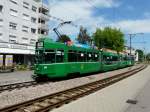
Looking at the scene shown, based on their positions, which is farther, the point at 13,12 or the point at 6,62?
the point at 13,12

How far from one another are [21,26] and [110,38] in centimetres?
3076

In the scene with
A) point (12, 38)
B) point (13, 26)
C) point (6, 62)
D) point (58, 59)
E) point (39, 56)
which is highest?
point (13, 26)

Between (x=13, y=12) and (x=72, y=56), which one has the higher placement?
(x=13, y=12)

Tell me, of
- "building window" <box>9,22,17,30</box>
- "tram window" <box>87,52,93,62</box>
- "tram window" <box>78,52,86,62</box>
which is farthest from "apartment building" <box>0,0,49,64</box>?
"tram window" <box>78,52,86,62</box>

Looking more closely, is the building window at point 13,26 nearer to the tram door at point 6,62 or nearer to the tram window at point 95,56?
the tram door at point 6,62

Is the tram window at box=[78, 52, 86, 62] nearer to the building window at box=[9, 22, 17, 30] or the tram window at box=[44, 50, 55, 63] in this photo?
the tram window at box=[44, 50, 55, 63]

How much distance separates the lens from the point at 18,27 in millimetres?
50562

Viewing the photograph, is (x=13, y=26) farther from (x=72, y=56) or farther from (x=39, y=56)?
(x=39, y=56)

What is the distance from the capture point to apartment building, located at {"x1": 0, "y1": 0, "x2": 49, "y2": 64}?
139ft

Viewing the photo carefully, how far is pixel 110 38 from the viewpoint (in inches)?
2982

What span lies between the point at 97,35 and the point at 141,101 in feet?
216

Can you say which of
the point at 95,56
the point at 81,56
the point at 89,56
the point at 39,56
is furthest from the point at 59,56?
the point at 95,56

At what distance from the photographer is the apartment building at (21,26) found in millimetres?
42500

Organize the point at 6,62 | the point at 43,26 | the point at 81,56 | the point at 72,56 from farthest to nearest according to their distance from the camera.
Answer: the point at 43,26, the point at 6,62, the point at 81,56, the point at 72,56
